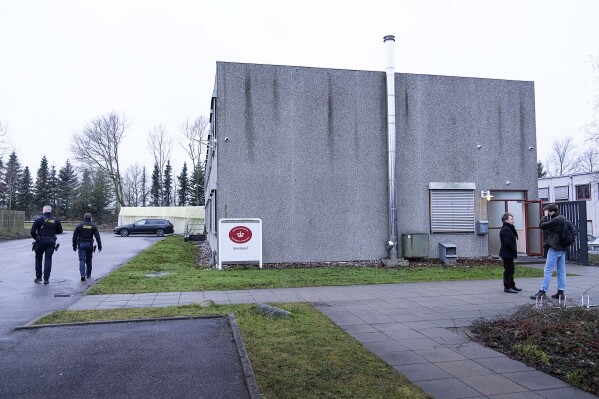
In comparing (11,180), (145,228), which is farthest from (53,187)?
(145,228)

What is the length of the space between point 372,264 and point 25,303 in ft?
33.6

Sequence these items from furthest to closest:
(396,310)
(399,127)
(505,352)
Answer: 1. (399,127)
2. (396,310)
3. (505,352)

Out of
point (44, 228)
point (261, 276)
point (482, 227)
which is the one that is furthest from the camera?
point (482, 227)

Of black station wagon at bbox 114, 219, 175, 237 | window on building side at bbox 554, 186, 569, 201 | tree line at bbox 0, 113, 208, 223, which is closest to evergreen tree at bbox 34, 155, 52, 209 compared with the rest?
tree line at bbox 0, 113, 208, 223

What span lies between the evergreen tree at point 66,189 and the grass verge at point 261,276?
63.1 metres

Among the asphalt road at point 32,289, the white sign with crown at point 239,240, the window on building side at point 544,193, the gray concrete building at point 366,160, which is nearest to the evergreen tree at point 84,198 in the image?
the asphalt road at point 32,289

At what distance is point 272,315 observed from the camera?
718cm

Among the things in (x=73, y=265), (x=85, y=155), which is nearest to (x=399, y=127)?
(x=73, y=265)

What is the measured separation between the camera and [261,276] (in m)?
12.2

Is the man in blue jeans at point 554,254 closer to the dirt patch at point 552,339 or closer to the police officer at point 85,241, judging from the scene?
the dirt patch at point 552,339

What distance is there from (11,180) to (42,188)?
11.0 m

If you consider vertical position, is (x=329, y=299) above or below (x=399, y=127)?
below

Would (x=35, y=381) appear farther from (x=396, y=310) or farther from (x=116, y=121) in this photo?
(x=116, y=121)

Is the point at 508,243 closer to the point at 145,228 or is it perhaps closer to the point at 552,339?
the point at 552,339
